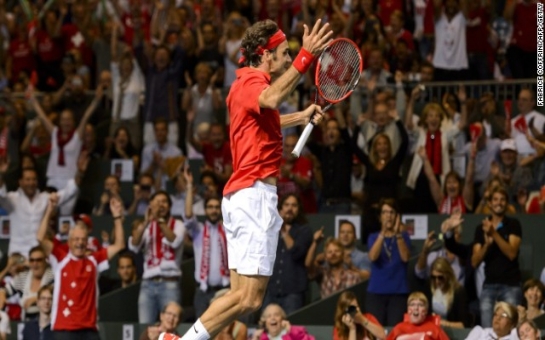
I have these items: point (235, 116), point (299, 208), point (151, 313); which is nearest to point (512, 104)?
point (299, 208)

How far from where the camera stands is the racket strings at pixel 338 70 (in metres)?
10.0

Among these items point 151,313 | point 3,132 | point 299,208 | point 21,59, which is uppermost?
point 21,59

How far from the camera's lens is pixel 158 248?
609 inches

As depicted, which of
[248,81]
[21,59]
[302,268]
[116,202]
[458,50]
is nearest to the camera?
[248,81]

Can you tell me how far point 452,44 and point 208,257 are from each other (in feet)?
17.4

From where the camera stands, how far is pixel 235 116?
9.62 metres

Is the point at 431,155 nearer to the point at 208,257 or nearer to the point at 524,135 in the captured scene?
the point at 524,135

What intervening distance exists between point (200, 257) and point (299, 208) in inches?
49.6

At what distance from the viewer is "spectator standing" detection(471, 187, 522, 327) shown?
14.0 m

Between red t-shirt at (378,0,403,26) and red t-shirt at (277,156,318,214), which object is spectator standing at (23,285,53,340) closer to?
red t-shirt at (277,156,318,214)

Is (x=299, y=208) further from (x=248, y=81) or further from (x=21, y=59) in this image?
(x=21, y=59)

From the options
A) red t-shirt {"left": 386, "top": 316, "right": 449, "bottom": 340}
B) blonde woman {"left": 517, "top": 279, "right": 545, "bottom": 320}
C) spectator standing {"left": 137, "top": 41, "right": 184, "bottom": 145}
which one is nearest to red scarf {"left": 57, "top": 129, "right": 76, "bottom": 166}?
spectator standing {"left": 137, "top": 41, "right": 184, "bottom": 145}

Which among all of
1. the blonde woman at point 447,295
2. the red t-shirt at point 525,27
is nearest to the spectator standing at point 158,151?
the red t-shirt at point 525,27

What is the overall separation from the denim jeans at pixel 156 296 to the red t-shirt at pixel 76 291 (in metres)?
0.79
